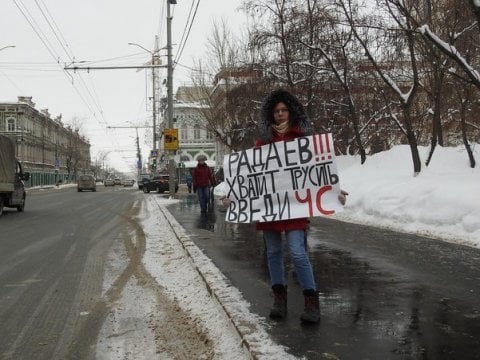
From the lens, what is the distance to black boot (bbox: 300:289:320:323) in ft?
13.9

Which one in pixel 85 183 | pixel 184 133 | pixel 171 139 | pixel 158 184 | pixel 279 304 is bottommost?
pixel 279 304

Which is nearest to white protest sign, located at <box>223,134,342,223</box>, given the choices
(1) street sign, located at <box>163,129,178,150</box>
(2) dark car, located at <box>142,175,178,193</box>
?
(1) street sign, located at <box>163,129,178,150</box>

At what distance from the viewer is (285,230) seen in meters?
4.40

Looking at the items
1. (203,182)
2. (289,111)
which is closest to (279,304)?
(289,111)

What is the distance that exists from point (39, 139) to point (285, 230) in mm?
88864

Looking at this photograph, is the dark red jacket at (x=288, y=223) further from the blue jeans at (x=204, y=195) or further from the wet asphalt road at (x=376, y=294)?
the blue jeans at (x=204, y=195)

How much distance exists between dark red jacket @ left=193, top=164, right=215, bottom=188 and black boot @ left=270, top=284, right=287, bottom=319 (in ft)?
36.7

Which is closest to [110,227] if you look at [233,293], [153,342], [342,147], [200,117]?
[233,293]

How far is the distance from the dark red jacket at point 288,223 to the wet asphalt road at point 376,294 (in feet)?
2.67

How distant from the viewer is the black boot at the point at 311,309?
13.9 ft

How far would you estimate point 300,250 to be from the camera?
4.30 metres

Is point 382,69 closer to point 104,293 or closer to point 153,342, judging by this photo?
point 104,293

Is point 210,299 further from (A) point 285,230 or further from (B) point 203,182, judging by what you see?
(B) point 203,182

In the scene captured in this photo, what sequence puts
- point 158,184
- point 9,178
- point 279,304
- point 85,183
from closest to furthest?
point 279,304
point 9,178
point 158,184
point 85,183
